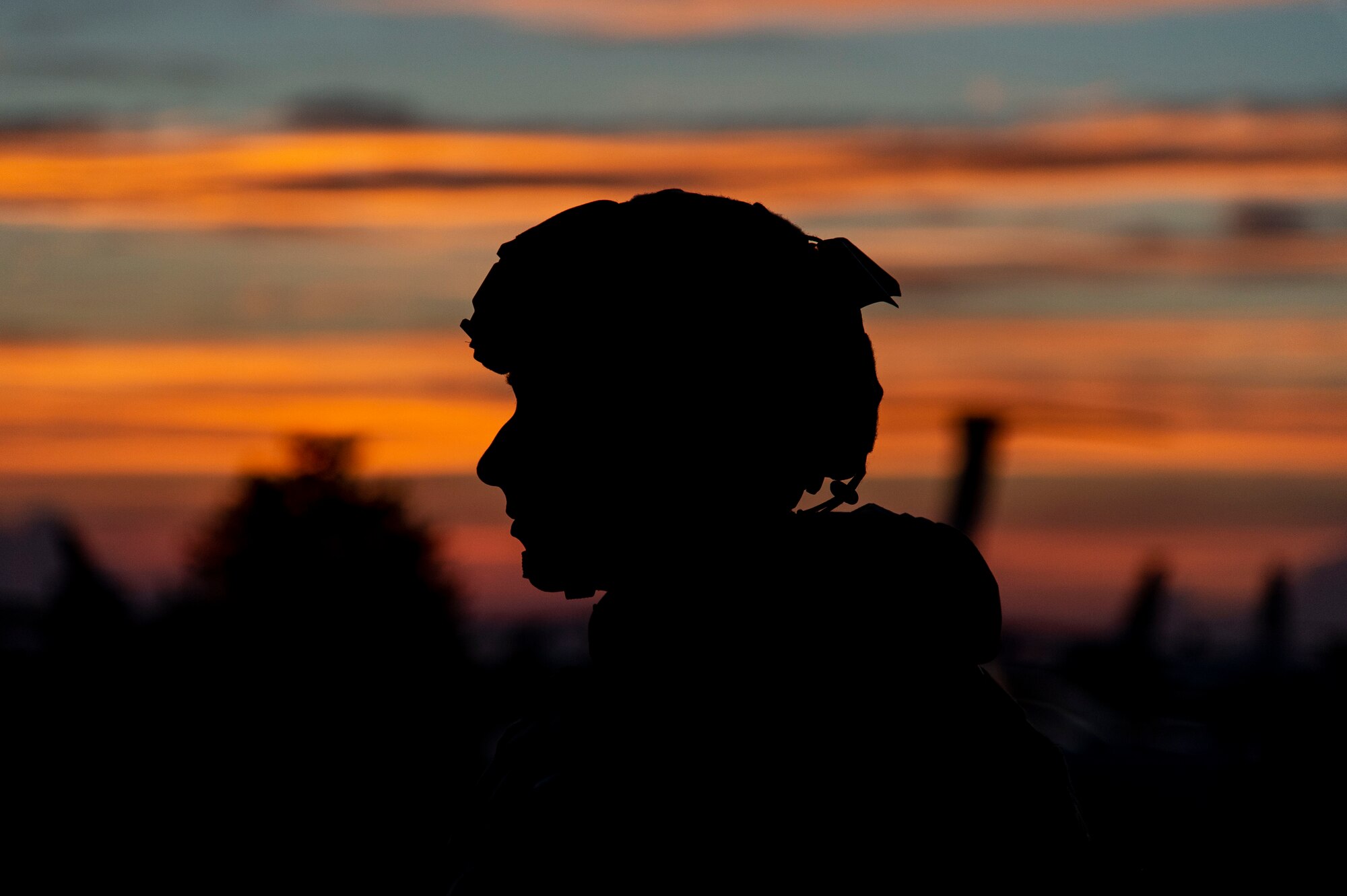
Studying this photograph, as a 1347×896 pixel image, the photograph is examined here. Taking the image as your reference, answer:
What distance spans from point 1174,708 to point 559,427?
173ft

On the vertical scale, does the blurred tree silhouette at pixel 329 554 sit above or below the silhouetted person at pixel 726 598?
below

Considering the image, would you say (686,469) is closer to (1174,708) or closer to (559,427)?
(559,427)

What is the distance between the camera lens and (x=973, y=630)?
6.84ft

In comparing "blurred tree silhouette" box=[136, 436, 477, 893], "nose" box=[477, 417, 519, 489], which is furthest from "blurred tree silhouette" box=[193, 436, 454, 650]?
"nose" box=[477, 417, 519, 489]

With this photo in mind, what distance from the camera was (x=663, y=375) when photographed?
2.11m

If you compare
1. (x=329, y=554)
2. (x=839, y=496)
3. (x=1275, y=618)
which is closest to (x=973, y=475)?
(x=839, y=496)

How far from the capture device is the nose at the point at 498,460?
2.18 metres

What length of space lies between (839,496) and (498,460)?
1.31 ft

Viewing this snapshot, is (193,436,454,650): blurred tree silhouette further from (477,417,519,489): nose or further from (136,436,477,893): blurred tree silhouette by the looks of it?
(477,417,519,489): nose

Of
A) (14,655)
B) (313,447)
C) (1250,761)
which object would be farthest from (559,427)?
(313,447)

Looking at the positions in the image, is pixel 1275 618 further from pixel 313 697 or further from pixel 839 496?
pixel 839 496

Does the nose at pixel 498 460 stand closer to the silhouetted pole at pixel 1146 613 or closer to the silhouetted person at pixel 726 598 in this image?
the silhouetted person at pixel 726 598

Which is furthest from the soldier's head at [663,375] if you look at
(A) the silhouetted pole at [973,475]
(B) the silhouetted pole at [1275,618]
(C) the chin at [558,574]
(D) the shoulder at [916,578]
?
(B) the silhouetted pole at [1275,618]

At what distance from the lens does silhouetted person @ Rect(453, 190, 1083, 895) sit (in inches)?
79.7
